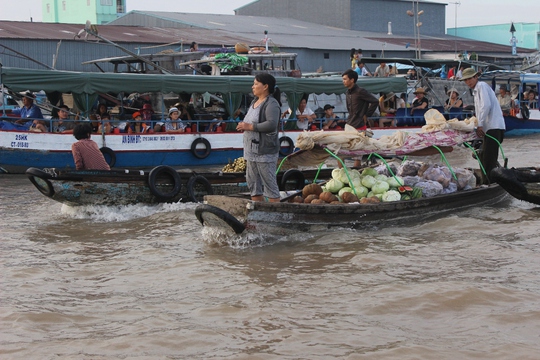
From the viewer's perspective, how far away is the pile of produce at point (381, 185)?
8195 millimetres

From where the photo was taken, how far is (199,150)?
16.3m

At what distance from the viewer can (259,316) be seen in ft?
18.0

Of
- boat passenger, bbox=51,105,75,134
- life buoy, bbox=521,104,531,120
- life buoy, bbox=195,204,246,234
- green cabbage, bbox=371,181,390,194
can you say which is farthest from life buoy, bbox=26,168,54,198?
life buoy, bbox=521,104,531,120

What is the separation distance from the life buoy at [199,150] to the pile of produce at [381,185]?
7789 millimetres

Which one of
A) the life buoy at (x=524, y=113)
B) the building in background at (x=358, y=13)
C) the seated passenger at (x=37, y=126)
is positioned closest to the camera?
the seated passenger at (x=37, y=126)

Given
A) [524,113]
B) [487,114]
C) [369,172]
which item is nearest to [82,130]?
[369,172]

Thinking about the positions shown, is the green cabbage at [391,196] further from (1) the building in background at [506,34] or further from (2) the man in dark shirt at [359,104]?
(1) the building in background at [506,34]

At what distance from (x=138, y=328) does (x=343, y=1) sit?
36.8m

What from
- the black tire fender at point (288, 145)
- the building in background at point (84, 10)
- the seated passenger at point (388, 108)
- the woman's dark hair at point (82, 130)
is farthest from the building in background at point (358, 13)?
the woman's dark hair at point (82, 130)

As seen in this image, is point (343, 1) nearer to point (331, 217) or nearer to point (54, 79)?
point (54, 79)

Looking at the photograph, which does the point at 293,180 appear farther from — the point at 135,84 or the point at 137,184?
the point at 135,84

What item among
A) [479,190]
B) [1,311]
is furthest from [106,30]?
[1,311]

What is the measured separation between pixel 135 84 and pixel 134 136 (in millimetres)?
1112

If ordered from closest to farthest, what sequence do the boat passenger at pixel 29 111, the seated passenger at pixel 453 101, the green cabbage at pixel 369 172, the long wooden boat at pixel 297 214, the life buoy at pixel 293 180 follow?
the long wooden boat at pixel 297 214, the green cabbage at pixel 369 172, the life buoy at pixel 293 180, the boat passenger at pixel 29 111, the seated passenger at pixel 453 101
